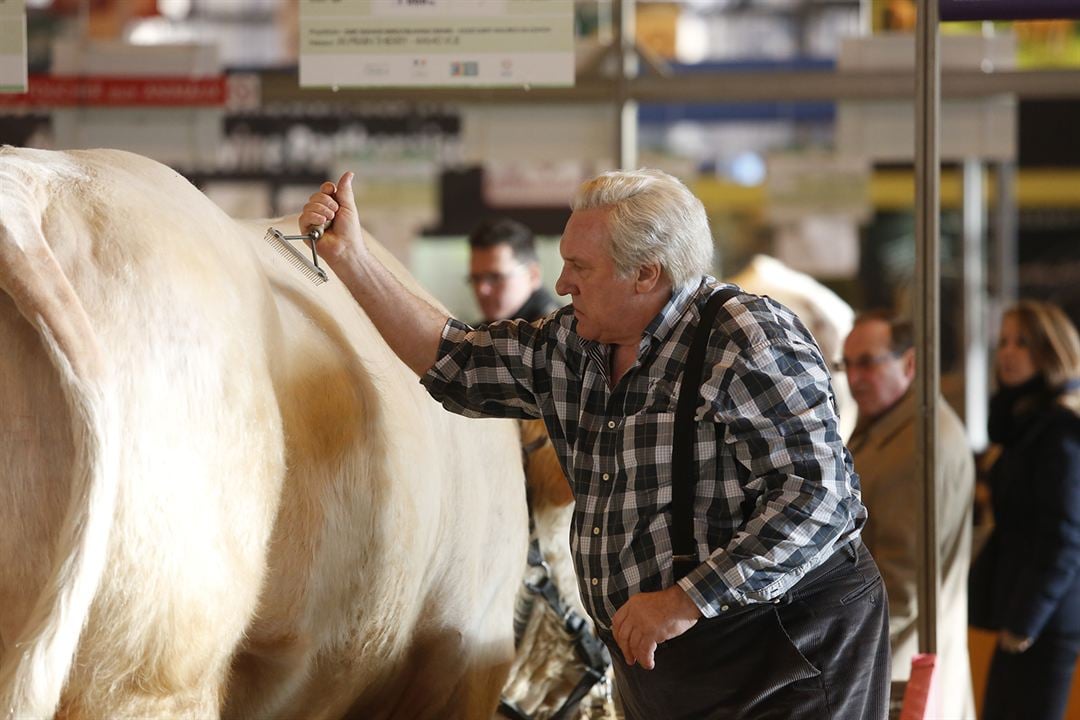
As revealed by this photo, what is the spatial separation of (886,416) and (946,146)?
1.19 metres

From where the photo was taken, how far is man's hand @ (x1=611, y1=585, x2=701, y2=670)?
1688 millimetres

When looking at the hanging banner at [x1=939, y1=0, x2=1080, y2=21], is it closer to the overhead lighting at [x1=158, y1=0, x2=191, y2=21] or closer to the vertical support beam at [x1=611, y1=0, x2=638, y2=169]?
the vertical support beam at [x1=611, y1=0, x2=638, y2=169]

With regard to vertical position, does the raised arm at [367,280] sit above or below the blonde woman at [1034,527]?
above

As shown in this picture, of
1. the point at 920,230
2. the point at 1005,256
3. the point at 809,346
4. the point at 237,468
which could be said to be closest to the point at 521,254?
the point at 920,230

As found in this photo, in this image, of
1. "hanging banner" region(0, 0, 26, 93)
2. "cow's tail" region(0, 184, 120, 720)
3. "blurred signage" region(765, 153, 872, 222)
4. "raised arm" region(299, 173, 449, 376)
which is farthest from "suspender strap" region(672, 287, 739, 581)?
"blurred signage" region(765, 153, 872, 222)

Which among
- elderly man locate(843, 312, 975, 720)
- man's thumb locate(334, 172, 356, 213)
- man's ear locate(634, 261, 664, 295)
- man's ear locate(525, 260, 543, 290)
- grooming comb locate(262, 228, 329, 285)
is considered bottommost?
elderly man locate(843, 312, 975, 720)

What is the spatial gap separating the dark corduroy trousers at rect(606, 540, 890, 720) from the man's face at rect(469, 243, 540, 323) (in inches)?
87.5

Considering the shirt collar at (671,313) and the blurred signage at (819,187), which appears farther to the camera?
the blurred signage at (819,187)

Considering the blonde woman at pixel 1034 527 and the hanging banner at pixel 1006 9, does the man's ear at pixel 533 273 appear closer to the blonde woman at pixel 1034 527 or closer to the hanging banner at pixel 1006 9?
the blonde woman at pixel 1034 527

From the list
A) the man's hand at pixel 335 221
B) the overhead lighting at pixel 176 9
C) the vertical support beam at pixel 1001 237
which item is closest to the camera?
the man's hand at pixel 335 221

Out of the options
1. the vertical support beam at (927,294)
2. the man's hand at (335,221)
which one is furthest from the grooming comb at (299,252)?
the vertical support beam at (927,294)

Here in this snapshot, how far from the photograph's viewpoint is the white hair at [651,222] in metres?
1.81

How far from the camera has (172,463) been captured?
1393 millimetres

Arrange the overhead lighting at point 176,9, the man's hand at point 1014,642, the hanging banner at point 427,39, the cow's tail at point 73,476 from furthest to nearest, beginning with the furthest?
1. the overhead lighting at point 176,9
2. the man's hand at point 1014,642
3. the hanging banner at point 427,39
4. the cow's tail at point 73,476
